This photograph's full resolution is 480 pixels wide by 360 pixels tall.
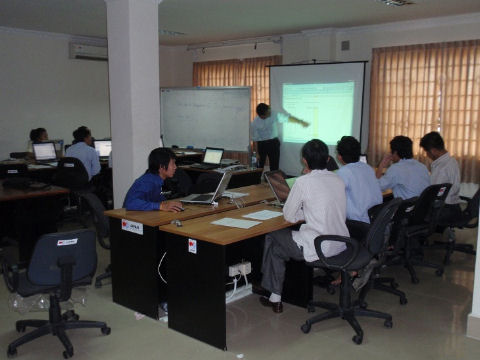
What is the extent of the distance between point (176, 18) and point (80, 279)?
5.33 m

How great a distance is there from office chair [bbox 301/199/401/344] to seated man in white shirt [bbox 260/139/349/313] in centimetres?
8

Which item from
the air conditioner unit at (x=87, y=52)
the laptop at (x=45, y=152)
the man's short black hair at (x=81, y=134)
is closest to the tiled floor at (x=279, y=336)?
the man's short black hair at (x=81, y=134)

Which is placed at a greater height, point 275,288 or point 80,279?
point 80,279

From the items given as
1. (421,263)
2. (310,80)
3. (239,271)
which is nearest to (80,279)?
(239,271)

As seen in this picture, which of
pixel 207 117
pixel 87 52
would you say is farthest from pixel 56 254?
pixel 87 52

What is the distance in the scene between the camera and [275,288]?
3561 mm

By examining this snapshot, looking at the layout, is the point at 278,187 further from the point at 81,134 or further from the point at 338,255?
the point at 81,134

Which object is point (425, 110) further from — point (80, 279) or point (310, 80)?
point (80, 279)

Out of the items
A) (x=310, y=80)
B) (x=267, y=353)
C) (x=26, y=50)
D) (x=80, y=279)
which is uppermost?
(x=26, y=50)

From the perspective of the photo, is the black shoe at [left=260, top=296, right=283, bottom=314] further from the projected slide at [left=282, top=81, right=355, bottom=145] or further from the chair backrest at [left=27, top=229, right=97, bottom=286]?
the projected slide at [left=282, top=81, right=355, bottom=145]

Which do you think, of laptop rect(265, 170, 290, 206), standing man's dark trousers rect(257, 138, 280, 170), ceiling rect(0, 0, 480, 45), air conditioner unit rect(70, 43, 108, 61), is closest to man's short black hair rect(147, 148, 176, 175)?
laptop rect(265, 170, 290, 206)

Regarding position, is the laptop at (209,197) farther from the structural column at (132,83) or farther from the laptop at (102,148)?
the laptop at (102,148)

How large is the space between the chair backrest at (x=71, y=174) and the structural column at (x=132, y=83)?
84 cm

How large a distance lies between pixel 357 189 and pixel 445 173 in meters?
1.62
